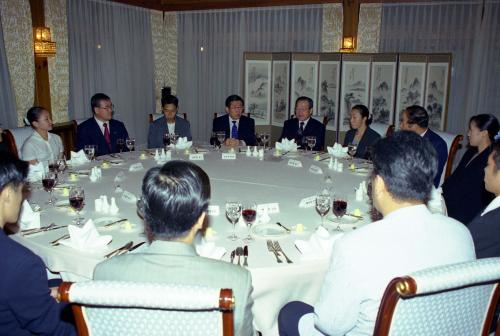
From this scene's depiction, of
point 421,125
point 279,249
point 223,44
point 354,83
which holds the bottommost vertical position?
point 279,249

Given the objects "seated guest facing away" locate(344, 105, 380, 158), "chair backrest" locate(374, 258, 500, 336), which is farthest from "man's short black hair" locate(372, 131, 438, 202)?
"seated guest facing away" locate(344, 105, 380, 158)

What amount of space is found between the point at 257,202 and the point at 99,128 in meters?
2.74

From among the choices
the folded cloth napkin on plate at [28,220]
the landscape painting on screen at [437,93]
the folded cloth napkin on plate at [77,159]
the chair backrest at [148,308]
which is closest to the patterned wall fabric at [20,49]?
the folded cloth napkin on plate at [77,159]

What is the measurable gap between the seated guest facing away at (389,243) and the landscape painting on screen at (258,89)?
240 inches

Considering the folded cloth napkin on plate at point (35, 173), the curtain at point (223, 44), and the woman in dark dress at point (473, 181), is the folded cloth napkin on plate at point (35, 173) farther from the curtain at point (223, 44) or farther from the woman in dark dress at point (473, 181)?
the curtain at point (223, 44)

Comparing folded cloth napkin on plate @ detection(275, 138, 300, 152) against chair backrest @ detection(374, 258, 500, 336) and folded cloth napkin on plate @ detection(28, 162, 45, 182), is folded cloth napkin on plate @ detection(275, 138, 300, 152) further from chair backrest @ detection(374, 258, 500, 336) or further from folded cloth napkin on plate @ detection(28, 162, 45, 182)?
chair backrest @ detection(374, 258, 500, 336)

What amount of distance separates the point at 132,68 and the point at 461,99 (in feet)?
18.5

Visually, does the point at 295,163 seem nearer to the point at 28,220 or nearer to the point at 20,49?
the point at 28,220

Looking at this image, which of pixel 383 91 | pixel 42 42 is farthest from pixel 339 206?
pixel 42 42

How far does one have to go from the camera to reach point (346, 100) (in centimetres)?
705

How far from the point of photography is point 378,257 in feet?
4.81

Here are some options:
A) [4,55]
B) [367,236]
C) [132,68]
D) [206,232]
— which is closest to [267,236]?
[206,232]

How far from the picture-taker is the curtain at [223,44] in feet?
25.2

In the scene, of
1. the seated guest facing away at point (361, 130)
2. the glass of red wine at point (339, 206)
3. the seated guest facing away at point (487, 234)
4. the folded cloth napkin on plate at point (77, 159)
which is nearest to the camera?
the seated guest facing away at point (487, 234)
